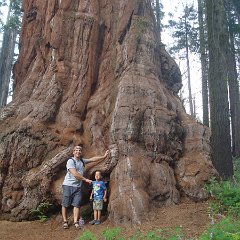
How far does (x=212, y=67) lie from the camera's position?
9648mm

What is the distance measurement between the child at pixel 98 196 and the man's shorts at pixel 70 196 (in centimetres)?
32

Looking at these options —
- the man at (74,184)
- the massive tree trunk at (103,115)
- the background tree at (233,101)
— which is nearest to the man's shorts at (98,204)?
the massive tree trunk at (103,115)

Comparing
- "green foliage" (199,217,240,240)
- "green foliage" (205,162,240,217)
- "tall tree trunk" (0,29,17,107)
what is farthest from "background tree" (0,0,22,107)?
"green foliage" (199,217,240,240)

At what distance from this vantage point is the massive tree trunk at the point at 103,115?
7699 millimetres

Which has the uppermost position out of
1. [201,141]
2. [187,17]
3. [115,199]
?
[187,17]

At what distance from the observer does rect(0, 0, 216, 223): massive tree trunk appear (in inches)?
303

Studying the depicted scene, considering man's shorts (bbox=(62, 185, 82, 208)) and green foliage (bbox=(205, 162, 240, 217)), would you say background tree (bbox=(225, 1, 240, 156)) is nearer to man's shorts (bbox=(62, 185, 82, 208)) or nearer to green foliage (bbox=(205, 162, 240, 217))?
green foliage (bbox=(205, 162, 240, 217))

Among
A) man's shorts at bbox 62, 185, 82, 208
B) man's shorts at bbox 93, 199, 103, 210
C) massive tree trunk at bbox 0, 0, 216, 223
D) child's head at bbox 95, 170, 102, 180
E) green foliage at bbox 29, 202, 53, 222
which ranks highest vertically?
massive tree trunk at bbox 0, 0, 216, 223

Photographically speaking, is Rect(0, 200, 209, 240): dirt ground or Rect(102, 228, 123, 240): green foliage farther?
Rect(0, 200, 209, 240): dirt ground

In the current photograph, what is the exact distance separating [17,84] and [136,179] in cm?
598

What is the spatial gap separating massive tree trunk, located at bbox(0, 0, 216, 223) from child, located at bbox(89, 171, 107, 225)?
22 cm

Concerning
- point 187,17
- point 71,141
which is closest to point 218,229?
point 71,141

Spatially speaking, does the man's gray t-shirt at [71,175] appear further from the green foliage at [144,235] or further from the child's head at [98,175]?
the green foliage at [144,235]

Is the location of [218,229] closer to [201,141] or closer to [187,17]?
[201,141]
